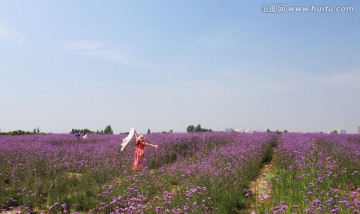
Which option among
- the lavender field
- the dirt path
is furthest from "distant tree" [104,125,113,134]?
the dirt path

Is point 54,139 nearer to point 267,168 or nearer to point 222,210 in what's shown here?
point 267,168

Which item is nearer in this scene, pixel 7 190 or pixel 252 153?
pixel 7 190

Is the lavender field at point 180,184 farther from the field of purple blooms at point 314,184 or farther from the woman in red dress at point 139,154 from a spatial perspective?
the woman in red dress at point 139,154

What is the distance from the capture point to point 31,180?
355 inches

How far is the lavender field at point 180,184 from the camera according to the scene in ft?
19.6

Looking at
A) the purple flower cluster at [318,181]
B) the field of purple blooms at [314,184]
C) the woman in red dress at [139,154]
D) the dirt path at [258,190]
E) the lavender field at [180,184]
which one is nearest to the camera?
the field of purple blooms at [314,184]

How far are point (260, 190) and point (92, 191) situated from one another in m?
3.86

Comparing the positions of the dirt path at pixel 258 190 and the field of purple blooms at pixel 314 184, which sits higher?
the field of purple blooms at pixel 314 184

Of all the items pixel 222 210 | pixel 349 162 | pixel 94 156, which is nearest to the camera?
pixel 222 210

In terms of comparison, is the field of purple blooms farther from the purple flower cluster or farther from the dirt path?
the dirt path

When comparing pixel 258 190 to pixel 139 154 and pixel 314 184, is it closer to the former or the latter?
pixel 314 184

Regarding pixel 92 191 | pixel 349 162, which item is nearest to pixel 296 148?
pixel 349 162

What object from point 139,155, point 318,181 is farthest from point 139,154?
point 318,181

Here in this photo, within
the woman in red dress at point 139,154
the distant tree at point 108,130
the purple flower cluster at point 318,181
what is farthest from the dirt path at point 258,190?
the distant tree at point 108,130
